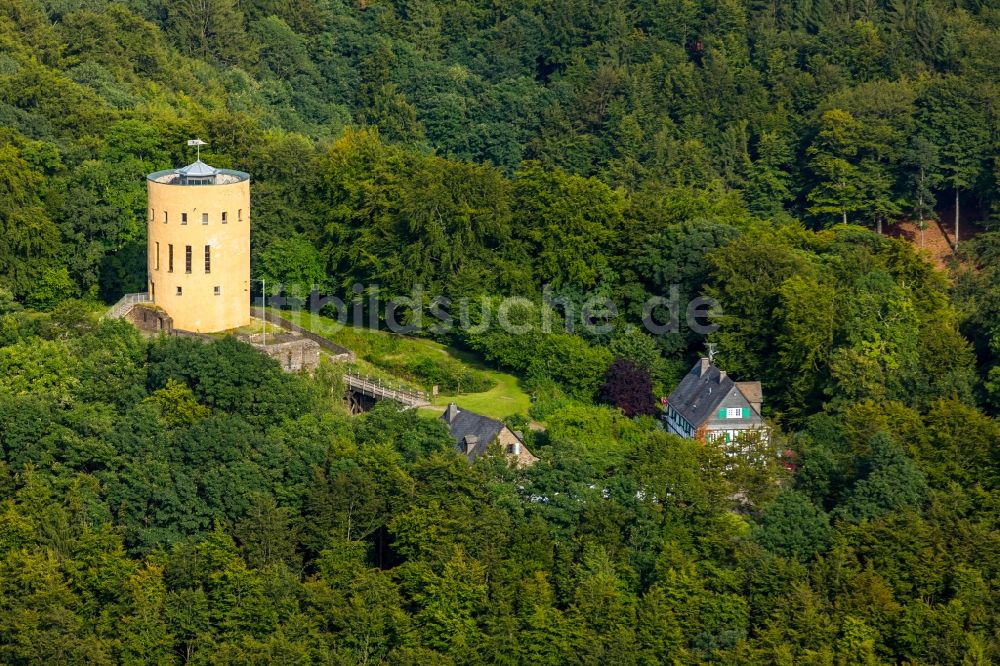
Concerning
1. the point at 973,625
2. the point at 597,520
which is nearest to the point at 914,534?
the point at 973,625

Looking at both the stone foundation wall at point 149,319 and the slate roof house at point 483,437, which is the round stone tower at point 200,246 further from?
the slate roof house at point 483,437

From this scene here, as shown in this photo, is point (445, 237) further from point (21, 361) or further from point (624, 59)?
point (624, 59)

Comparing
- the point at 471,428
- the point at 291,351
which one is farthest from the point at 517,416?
the point at 291,351

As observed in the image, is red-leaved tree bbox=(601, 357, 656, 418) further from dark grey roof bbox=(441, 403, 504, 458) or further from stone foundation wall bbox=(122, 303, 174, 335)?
stone foundation wall bbox=(122, 303, 174, 335)

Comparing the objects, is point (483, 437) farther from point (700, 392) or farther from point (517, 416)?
point (700, 392)

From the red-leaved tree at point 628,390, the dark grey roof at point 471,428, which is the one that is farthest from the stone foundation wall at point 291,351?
the red-leaved tree at point 628,390

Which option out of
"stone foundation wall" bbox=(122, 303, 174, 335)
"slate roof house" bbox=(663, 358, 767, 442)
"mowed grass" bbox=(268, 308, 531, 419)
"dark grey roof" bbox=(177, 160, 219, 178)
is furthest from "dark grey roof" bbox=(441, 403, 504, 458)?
"dark grey roof" bbox=(177, 160, 219, 178)
